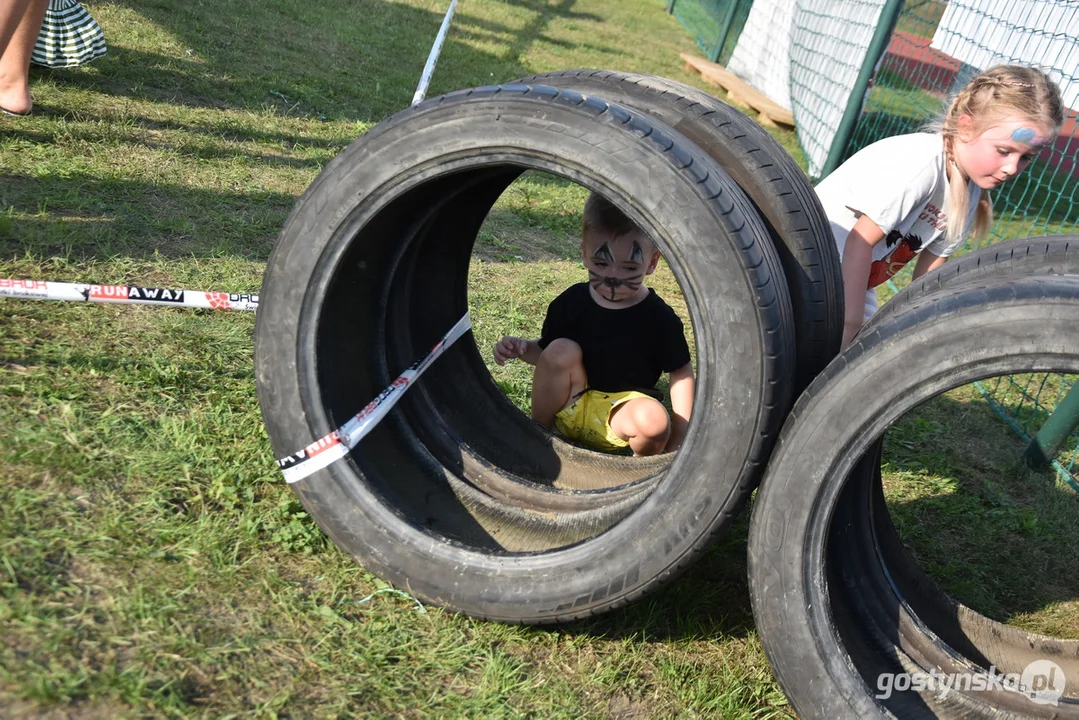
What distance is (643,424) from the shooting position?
3365 millimetres

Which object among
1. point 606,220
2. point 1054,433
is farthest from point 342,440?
point 1054,433

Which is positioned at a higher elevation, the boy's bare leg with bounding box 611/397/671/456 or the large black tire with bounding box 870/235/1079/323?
the large black tire with bounding box 870/235/1079/323

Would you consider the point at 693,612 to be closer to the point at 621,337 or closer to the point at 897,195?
the point at 621,337

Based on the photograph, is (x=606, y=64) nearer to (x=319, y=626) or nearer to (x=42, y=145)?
(x=42, y=145)

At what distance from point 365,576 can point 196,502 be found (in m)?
0.56

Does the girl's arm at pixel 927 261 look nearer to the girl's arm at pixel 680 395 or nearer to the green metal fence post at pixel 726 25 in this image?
the girl's arm at pixel 680 395

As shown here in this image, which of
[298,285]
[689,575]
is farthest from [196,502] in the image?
[689,575]

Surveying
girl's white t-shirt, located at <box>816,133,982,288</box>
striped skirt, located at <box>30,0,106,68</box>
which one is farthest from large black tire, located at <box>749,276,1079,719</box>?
striped skirt, located at <box>30,0,106,68</box>

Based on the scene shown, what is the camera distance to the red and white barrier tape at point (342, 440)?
8.66 feet

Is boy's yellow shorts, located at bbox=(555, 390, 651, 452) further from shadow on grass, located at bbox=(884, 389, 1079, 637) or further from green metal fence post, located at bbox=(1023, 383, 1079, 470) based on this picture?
green metal fence post, located at bbox=(1023, 383, 1079, 470)

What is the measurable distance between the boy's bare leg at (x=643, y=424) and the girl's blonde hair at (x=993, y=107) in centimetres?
152

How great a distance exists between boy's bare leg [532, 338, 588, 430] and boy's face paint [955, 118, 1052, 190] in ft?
5.76

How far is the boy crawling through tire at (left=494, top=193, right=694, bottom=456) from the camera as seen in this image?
3.44m

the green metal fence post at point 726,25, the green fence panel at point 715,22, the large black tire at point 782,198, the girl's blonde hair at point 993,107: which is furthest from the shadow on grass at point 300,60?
the girl's blonde hair at point 993,107
